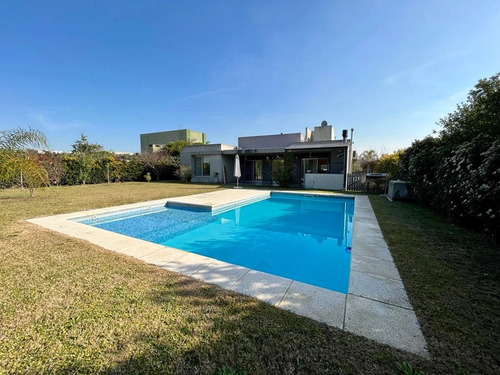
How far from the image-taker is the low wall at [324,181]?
15.1 metres

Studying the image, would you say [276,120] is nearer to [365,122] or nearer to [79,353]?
[365,122]

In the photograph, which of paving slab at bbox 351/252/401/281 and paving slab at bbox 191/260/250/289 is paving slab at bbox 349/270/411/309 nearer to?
paving slab at bbox 351/252/401/281

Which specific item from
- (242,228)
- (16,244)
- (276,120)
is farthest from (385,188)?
(16,244)

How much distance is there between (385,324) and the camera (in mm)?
2221

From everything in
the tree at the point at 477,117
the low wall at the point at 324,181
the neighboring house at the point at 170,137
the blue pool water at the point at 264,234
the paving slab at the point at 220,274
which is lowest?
the blue pool water at the point at 264,234

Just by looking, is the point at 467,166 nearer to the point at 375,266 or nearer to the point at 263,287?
the point at 375,266

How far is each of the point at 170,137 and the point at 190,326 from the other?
186 ft

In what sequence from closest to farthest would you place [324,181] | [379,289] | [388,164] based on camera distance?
[379,289] → [324,181] → [388,164]

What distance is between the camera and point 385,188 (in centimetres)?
1360

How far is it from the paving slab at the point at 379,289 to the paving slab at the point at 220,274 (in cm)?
166

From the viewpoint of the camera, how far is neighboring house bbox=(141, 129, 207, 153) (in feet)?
167

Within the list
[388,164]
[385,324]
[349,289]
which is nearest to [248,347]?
[385,324]

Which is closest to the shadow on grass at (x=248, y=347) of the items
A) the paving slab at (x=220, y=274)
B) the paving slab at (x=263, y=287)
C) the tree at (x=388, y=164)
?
the paving slab at (x=263, y=287)

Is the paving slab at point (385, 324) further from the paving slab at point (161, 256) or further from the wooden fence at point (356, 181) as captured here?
the wooden fence at point (356, 181)
